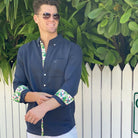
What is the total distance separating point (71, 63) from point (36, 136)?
0.68 meters

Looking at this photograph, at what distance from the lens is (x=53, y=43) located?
2236mm

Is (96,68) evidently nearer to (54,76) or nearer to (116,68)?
(116,68)

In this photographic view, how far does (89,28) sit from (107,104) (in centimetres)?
98

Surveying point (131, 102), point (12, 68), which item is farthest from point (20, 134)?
point (131, 102)

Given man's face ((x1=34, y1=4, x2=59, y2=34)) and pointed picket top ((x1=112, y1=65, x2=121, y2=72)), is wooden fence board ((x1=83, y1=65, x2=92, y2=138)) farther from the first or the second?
man's face ((x1=34, y1=4, x2=59, y2=34))

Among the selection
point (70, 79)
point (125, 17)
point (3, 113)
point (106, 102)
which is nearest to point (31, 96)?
point (70, 79)

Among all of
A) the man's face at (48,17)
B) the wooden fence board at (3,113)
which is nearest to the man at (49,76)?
the man's face at (48,17)

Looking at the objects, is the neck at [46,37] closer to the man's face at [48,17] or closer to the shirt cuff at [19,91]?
the man's face at [48,17]

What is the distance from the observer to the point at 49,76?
2.22 metres

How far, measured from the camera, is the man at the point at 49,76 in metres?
2.15

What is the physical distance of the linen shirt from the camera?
7.11ft

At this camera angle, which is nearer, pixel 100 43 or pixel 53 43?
pixel 53 43

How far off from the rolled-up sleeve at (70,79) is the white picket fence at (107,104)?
3.88 ft

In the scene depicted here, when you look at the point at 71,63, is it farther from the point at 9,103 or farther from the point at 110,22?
the point at 9,103
